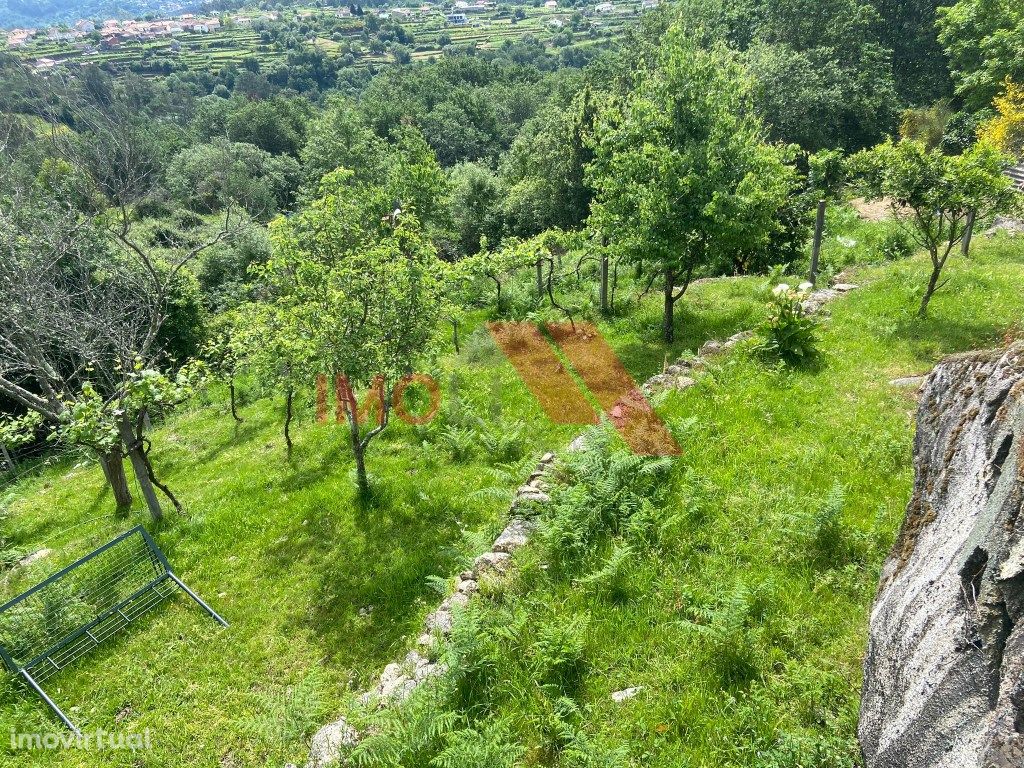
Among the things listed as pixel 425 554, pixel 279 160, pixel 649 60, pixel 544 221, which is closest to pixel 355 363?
pixel 425 554

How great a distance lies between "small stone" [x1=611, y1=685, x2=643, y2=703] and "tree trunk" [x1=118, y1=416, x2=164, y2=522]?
9.67 m

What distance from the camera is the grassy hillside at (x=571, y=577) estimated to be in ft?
18.6

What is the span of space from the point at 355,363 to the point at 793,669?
770 centimetres

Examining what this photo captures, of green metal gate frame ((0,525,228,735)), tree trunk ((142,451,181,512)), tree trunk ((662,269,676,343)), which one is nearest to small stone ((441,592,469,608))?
green metal gate frame ((0,525,228,735))

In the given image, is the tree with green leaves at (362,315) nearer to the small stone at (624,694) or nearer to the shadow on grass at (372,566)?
the shadow on grass at (372,566)

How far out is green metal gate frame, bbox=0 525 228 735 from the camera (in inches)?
311

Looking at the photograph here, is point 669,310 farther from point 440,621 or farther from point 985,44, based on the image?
point 985,44

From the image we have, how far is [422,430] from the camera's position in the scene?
1374 centimetres

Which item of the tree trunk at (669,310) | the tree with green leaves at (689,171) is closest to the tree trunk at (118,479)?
the tree with green leaves at (689,171)

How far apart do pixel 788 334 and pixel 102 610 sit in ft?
43.9

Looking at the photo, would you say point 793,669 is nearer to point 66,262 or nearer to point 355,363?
point 355,363

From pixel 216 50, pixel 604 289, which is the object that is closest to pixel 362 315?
pixel 604 289

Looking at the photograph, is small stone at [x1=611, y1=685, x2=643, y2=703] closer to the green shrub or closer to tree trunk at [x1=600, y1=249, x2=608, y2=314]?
the green shrub

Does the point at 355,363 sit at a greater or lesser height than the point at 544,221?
greater
